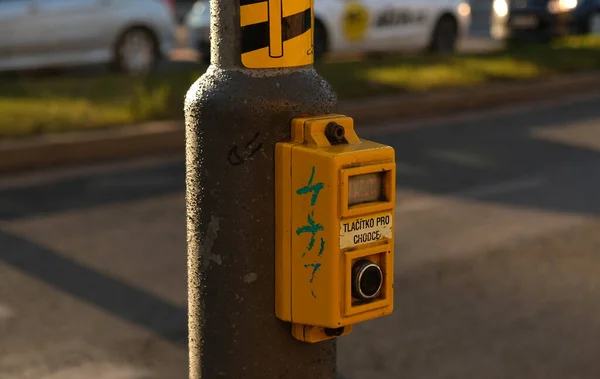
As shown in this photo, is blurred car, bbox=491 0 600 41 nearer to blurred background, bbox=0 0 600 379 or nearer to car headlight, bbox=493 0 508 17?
car headlight, bbox=493 0 508 17

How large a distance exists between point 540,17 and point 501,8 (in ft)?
2.39

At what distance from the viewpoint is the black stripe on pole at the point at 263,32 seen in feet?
7.94

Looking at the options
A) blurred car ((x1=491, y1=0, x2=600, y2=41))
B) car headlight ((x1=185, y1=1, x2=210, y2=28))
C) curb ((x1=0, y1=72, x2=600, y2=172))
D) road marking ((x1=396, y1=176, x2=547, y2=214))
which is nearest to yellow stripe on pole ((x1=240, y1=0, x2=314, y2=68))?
road marking ((x1=396, y1=176, x2=547, y2=214))

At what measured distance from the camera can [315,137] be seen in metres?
2.46

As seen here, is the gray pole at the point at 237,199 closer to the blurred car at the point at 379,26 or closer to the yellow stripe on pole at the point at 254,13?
the yellow stripe on pole at the point at 254,13

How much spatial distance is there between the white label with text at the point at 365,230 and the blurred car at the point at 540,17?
17740mm

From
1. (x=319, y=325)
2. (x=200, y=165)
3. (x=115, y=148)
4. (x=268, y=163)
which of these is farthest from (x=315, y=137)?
(x=115, y=148)

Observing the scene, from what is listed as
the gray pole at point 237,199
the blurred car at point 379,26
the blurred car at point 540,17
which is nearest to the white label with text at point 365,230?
the gray pole at point 237,199

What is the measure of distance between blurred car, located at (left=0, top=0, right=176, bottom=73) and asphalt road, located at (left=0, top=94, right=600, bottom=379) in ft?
16.3

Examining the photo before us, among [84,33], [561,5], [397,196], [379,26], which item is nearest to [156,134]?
[397,196]

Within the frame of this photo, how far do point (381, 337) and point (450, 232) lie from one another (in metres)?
1.95

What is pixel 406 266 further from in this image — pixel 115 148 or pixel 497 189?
pixel 115 148

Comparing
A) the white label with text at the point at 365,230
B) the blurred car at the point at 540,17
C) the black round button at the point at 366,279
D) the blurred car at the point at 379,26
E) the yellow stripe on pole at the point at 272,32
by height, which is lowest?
the blurred car at the point at 540,17

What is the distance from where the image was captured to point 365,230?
250 cm
